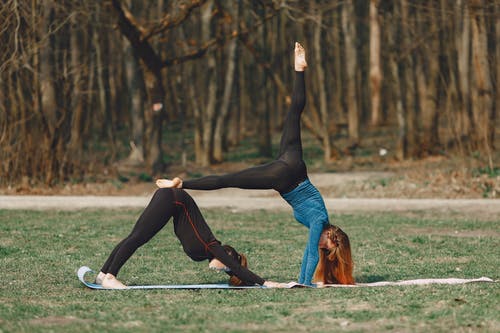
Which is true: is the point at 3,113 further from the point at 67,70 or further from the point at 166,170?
the point at 166,170

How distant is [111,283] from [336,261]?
2149 mm

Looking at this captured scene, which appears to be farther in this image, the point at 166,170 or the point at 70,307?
the point at 166,170

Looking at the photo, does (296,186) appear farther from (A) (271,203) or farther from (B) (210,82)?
(B) (210,82)

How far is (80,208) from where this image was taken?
19469 millimetres

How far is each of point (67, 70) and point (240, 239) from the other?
10.7 meters

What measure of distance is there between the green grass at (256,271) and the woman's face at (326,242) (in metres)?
0.43

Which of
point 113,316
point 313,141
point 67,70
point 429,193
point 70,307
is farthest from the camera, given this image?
point 313,141

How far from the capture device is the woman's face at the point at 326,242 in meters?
9.59

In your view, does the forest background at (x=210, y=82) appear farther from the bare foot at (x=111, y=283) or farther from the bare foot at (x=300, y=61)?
the bare foot at (x=111, y=283)

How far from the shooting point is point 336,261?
9.74 m

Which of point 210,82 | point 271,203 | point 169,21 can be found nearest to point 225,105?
point 210,82

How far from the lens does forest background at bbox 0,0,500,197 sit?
22516 millimetres

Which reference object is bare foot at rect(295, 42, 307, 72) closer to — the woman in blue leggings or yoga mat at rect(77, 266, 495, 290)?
the woman in blue leggings

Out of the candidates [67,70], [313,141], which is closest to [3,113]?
[67,70]
